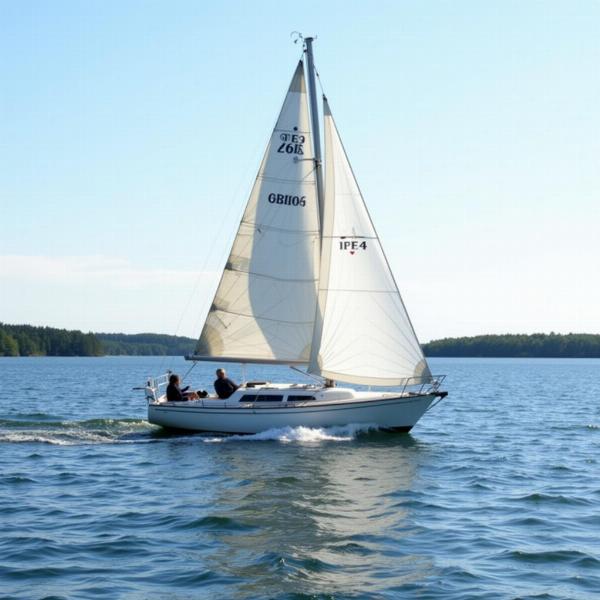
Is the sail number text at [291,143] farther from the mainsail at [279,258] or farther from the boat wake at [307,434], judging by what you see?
the boat wake at [307,434]

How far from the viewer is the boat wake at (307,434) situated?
94.8ft

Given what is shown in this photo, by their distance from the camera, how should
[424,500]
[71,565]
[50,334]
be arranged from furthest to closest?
[50,334] → [424,500] → [71,565]

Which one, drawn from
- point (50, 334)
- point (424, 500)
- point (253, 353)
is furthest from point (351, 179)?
point (50, 334)

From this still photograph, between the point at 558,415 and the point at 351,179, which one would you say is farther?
the point at 558,415

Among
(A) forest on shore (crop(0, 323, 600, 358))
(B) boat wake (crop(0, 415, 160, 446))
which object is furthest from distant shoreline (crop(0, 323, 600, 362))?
(B) boat wake (crop(0, 415, 160, 446))

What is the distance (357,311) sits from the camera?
29.4 meters

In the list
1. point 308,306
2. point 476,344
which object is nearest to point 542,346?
point 476,344

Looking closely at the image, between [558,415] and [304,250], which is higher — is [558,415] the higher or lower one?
the lower one

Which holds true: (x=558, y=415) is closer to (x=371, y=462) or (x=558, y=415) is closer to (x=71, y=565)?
(x=371, y=462)

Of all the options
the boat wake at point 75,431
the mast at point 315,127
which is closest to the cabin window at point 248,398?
the boat wake at point 75,431

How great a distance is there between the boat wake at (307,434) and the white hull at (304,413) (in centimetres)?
16

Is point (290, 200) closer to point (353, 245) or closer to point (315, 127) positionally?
point (315, 127)

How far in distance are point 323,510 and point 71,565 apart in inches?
232

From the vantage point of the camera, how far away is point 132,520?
17453 millimetres
